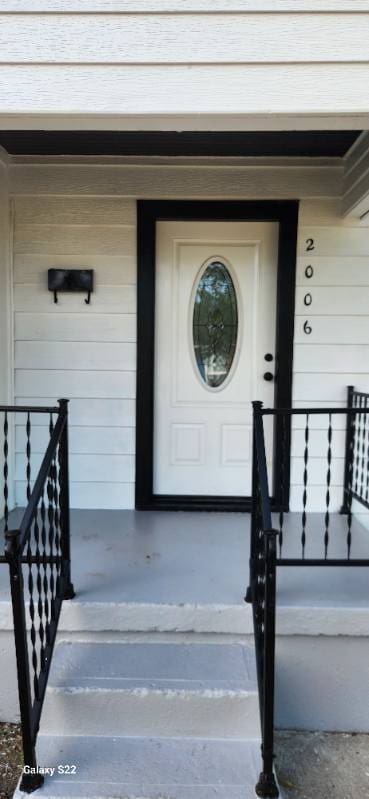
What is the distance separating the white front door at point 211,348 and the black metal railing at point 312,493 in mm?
277

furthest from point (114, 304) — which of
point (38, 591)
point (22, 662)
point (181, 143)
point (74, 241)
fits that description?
point (22, 662)

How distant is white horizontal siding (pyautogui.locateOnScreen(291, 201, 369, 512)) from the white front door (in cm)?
18

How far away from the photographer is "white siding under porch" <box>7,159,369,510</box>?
2979 mm

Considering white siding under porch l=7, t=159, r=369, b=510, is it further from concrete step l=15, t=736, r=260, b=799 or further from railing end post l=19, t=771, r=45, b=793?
railing end post l=19, t=771, r=45, b=793

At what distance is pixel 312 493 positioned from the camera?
3.10 meters

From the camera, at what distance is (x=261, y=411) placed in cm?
202

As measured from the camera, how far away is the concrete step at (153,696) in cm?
178

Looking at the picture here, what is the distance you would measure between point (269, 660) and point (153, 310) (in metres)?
2.04

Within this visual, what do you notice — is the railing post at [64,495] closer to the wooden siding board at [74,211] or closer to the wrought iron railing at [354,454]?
the wooden siding board at [74,211]
